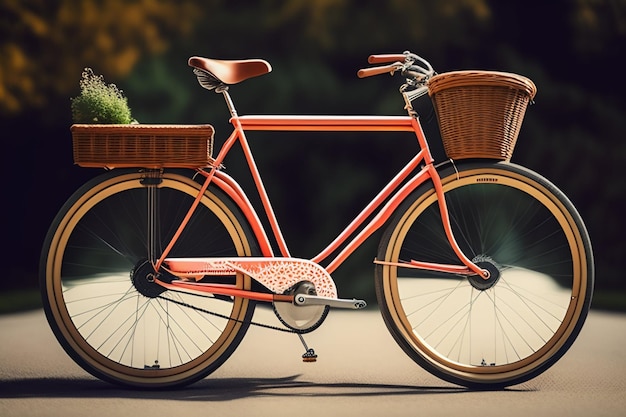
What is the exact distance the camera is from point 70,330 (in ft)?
13.4

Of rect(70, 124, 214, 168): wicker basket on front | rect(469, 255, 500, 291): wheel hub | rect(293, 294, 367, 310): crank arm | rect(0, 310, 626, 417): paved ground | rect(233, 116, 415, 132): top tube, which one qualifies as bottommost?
rect(0, 310, 626, 417): paved ground

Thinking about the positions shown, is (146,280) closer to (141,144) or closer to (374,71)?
(141,144)

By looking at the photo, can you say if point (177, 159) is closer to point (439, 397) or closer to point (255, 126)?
point (255, 126)

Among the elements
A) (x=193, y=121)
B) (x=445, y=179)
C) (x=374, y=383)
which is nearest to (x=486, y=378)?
(x=374, y=383)

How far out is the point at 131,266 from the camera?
418 cm

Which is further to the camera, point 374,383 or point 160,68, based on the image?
point 160,68

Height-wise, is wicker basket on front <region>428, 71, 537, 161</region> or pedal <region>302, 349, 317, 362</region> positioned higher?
wicker basket on front <region>428, 71, 537, 161</region>

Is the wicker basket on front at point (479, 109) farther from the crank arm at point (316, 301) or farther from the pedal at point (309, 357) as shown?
the pedal at point (309, 357)

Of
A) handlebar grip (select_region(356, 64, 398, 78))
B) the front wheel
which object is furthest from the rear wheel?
handlebar grip (select_region(356, 64, 398, 78))

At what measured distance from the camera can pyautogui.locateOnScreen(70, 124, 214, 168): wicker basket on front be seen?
3.95m

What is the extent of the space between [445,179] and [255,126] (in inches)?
33.0

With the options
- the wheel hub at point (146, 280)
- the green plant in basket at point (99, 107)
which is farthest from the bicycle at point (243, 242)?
the green plant in basket at point (99, 107)

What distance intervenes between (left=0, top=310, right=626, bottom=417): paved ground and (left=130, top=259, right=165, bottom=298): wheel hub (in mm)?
417

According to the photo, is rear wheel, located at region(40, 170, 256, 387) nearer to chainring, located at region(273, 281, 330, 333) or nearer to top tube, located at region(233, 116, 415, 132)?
chainring, located at region(273, 281, 330, 333)
